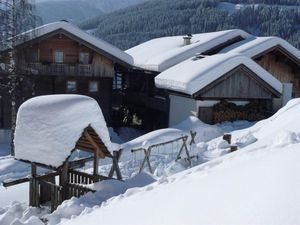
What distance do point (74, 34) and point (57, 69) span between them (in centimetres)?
205

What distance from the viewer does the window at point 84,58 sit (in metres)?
24.1

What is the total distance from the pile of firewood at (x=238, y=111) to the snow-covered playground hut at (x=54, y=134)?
1188 cm

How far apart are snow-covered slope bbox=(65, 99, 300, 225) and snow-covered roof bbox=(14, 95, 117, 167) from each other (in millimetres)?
2036

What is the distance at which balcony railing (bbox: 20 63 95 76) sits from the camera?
22.7 meters

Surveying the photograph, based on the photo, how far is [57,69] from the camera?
76.5ft

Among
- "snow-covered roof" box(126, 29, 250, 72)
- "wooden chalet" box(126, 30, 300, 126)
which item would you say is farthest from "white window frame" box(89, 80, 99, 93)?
"snow-covered roof" box(126, 29, 250, 72)

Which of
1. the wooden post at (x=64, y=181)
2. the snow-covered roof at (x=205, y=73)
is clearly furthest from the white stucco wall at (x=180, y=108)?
the wooden post at (x=64, y=181)

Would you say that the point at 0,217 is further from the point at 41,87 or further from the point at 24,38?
the point at 41,87

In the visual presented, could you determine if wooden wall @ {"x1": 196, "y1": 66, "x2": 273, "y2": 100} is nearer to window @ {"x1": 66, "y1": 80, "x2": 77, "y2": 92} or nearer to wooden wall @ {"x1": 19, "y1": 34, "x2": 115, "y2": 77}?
wooden wall @ {"x1": 19, "y1": 34, "x2": 115, "y2": 77}

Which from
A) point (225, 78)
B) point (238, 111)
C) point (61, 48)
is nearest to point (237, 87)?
point (225, 78)

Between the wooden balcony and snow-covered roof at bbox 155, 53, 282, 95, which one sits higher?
snow-covered roof at bbox 155, 53, 282, 95

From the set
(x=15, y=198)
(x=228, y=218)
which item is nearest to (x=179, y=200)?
(x=228, y=218)

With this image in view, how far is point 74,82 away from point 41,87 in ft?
5.83

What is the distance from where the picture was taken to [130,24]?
10638 cm
